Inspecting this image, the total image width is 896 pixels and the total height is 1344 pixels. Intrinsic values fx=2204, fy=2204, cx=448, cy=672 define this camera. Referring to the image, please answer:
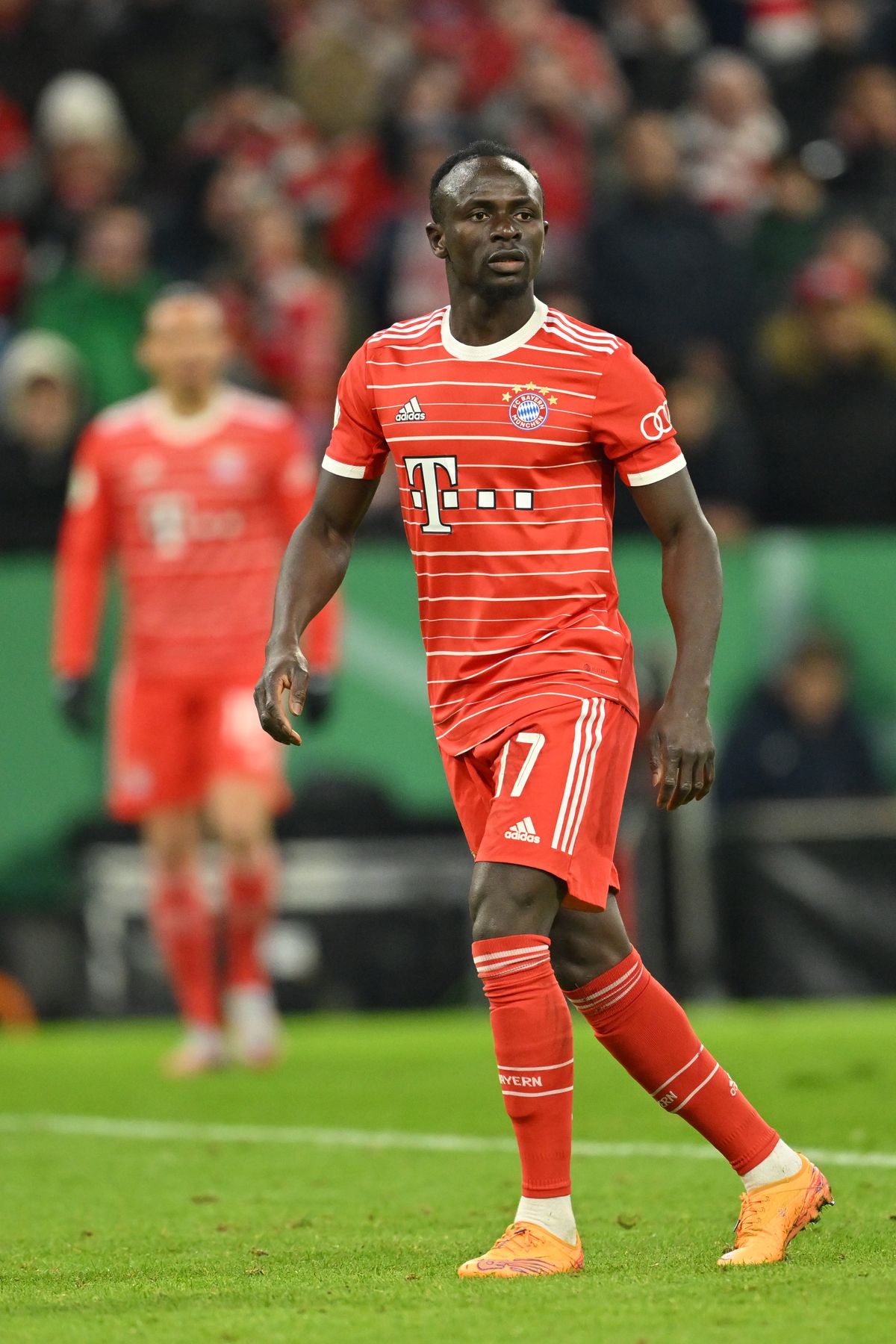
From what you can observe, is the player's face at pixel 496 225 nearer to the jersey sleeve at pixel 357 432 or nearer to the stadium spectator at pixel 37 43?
the jersey sleeve at pixel 357 432

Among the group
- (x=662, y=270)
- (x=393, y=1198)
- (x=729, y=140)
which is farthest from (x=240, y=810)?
(x=729, y=140)

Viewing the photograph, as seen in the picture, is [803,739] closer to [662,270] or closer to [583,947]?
[662,270]

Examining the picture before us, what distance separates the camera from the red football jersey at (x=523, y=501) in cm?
453

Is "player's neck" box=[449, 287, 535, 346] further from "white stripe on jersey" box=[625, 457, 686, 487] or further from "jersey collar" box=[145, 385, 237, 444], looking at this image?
"jersey collar" box=[145, 385, 237, 444]

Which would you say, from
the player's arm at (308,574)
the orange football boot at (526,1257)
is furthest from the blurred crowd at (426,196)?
the orange football boot at (526,1257)

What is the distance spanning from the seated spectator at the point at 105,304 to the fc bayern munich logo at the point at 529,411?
7679 mm

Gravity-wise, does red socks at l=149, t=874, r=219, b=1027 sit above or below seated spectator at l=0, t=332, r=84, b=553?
below

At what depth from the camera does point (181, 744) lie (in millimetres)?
8938

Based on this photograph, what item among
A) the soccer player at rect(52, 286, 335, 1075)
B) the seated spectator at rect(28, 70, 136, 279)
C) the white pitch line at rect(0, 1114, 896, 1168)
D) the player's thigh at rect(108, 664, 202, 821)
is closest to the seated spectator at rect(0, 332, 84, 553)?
the seated spectator at rect(28, 70, 136, 279)

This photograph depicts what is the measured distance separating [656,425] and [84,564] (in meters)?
4.90

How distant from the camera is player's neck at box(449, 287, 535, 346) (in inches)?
182

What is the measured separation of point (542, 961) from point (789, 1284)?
0.76 m

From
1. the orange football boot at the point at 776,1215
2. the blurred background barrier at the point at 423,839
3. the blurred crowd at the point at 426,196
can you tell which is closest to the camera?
the orange football boot at the point at 776,1215

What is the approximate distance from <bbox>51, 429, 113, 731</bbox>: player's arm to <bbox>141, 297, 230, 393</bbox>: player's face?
1.34ft
